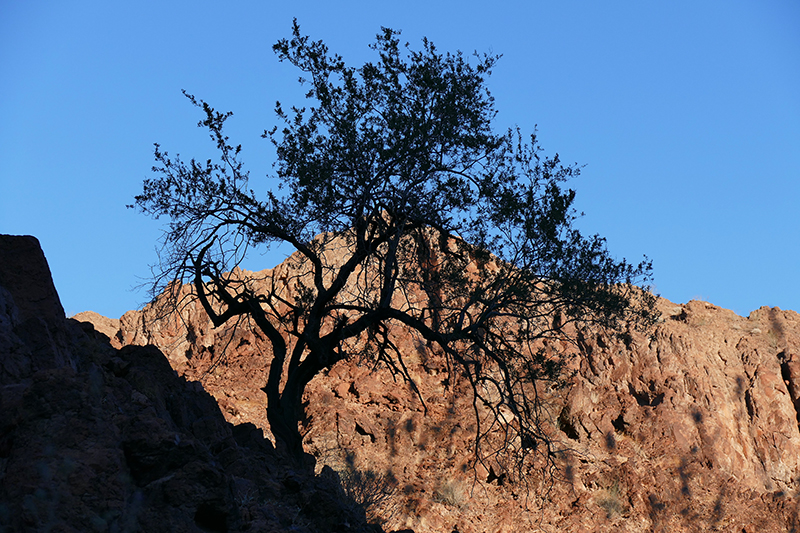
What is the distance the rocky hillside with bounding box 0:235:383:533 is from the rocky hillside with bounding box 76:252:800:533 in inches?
386

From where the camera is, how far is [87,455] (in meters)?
5.01

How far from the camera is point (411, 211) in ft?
37.1

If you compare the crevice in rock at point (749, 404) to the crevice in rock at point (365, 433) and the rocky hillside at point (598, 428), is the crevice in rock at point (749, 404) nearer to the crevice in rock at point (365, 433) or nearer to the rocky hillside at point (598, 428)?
the rocky hillside at point (598, 428)

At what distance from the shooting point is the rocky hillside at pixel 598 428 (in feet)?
57.4

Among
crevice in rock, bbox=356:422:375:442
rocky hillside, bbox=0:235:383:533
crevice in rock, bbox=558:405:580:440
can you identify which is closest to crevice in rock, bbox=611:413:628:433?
crevice in rock, bbox=558:405:580:440

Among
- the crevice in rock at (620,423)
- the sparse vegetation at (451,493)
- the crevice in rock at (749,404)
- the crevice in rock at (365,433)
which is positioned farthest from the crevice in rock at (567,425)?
the crevice in rock at (365,433)

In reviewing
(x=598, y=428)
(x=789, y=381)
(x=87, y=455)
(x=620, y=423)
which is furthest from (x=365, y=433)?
(x=87, y=455)

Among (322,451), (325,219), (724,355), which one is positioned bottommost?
(322,451)

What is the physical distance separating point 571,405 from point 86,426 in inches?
654

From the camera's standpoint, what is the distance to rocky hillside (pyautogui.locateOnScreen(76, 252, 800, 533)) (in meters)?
17.5

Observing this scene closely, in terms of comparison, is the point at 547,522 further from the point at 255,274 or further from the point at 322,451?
the point at 255,274

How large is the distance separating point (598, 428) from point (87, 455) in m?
16.8

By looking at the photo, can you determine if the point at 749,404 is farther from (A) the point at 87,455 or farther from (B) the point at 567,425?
(A) the point at 87,455

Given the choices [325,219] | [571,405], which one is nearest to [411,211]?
[325,219]
